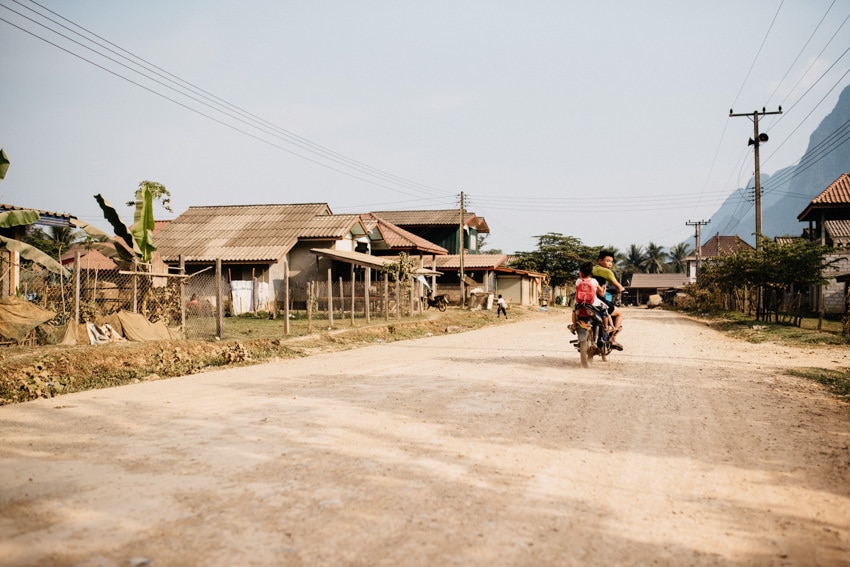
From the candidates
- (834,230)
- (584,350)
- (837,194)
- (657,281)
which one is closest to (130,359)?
(584,350)

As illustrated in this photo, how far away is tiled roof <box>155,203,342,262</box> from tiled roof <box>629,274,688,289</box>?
2377 inches

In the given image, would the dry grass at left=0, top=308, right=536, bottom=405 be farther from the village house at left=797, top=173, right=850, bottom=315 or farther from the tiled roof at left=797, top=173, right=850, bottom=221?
the tiled roof at left=797, top=173, right=850, bottom=221

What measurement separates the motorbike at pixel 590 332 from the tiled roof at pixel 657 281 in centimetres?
7511

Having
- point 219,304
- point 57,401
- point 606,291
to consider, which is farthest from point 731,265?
point 57,401

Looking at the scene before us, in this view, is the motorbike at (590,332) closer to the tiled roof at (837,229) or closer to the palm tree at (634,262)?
the tiled roof at (837,229)

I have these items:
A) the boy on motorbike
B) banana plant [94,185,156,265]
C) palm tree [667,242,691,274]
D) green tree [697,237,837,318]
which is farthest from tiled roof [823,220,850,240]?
palm tree [667,242,691,274]

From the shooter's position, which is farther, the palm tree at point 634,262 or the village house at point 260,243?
the palm tree at point 634,262

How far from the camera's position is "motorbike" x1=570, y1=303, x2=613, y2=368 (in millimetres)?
10852

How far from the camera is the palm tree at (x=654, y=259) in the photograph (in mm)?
96688

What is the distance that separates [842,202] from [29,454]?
4104cm

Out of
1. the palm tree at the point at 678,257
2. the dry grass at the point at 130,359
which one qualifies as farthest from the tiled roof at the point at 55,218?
the palm tree at the point at 678,257

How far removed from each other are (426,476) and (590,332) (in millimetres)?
7274

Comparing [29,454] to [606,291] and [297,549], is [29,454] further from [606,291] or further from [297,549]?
[606,291]

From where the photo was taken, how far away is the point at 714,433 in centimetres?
595
